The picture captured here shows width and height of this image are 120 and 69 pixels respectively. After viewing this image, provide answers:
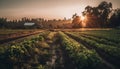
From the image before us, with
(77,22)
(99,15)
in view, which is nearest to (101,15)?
(99,15)

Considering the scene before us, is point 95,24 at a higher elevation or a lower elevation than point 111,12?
lower

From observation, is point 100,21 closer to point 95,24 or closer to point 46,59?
point 95,24

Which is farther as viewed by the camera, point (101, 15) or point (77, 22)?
point (77, 22)

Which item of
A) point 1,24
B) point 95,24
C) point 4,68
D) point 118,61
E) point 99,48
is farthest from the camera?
point 95,24

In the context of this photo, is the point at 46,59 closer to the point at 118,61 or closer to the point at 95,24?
the point at 118,61

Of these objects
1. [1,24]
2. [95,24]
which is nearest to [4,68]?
[1,24]

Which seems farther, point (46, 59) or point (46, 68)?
point (46, 59)

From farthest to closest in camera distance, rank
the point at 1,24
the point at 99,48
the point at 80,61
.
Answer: the point at 1,24, the point at 99,48, the point at 80,61

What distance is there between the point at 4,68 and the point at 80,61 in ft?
18.7

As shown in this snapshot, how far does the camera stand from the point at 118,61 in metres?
15.9

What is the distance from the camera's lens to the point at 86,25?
280 ft

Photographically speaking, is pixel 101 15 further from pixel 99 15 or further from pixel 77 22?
pixel 77 22

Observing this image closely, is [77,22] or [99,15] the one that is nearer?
[99,15]

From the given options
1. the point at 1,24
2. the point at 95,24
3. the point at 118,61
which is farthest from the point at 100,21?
the point at 118,61
